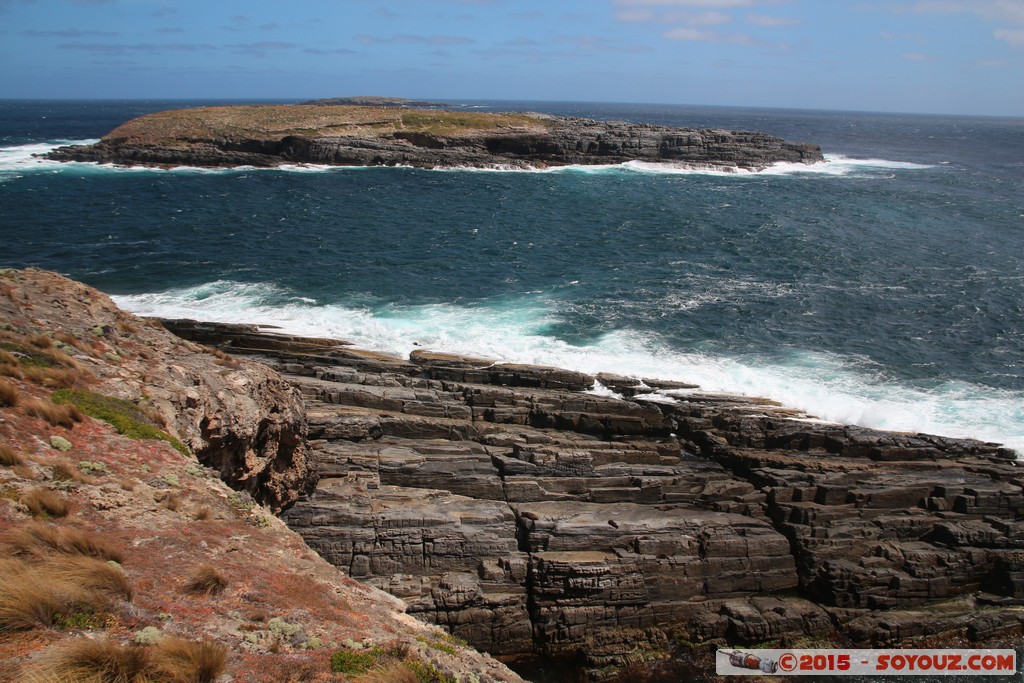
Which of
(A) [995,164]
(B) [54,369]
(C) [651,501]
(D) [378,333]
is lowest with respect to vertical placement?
(C) [651,501]

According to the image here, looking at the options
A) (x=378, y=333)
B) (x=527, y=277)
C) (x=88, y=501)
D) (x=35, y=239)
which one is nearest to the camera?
(x=88, y=501)

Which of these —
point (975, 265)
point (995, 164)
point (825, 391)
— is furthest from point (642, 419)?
point (995, 164)

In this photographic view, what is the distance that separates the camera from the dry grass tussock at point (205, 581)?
376 inches

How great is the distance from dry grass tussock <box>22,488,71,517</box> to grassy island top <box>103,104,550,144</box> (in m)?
96.5

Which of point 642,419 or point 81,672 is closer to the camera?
point 81,672

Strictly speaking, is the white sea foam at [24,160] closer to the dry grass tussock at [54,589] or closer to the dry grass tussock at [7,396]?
the dry grass tussock at [7,396]

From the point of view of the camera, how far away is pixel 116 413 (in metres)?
13.4

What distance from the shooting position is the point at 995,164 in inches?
4614

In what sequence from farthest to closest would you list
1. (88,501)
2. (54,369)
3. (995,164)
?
(995,164), (54,369), (88,501)

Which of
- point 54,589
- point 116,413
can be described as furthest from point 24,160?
point 54,589

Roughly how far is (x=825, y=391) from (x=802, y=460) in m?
8.19

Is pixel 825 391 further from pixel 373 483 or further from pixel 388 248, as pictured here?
pixel 388 248

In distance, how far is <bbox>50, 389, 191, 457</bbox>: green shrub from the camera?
1308 centimetres

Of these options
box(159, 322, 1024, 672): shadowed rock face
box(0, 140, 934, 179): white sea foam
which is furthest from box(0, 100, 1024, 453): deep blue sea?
box(159, 322, 1024, 672): shadowed rock face
